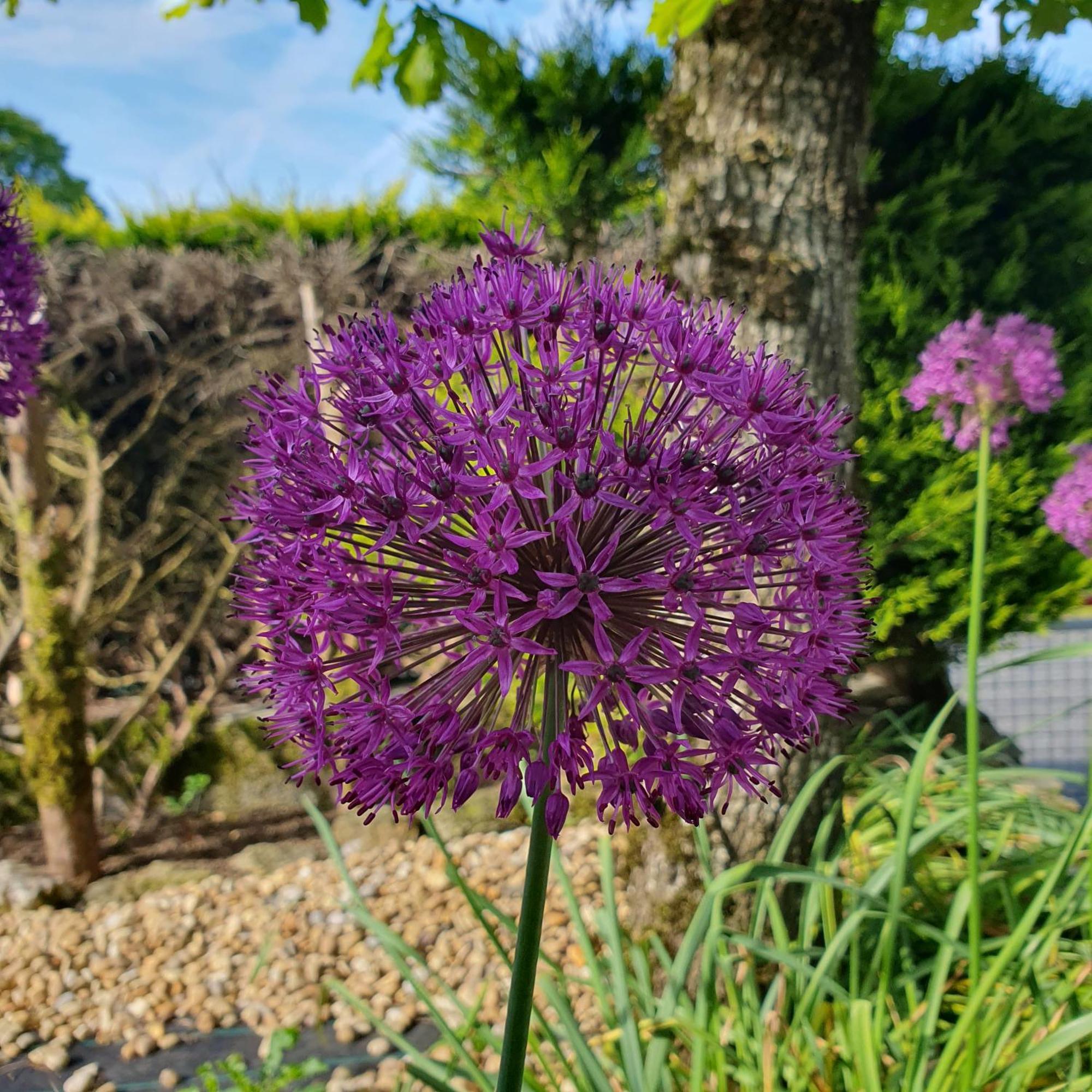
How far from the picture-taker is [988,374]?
2785 mm

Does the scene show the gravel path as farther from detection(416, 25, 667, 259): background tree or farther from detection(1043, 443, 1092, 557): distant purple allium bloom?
detection(416, 25, 667, 259): background tree

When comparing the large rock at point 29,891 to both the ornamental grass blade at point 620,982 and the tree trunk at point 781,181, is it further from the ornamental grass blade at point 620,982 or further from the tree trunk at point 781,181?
the tree trunk at point 781,181

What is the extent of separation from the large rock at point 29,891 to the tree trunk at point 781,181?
4.61 m

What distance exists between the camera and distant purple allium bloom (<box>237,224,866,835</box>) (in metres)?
1.20

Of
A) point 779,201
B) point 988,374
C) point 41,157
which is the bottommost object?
point 988,374

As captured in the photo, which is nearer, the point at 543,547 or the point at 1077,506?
the point at 543,547

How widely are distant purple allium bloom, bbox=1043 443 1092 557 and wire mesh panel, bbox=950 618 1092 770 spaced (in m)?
4.91

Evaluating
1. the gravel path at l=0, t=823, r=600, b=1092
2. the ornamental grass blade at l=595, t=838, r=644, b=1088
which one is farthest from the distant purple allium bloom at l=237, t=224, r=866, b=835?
the gravel path at l=0, t=823, r=600, b=1092

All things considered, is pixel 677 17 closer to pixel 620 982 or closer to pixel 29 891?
pixel 620 982

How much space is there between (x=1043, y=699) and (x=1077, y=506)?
23.8ft

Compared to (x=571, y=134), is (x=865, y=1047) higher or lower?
lower

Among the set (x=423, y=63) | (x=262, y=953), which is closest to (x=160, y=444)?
(x=423, y=63)

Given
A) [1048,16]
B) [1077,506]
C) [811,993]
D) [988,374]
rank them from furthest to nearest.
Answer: [1048,16]
[1077,506]
[988,374]
[811,993]

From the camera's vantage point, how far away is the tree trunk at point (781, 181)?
3148mm
